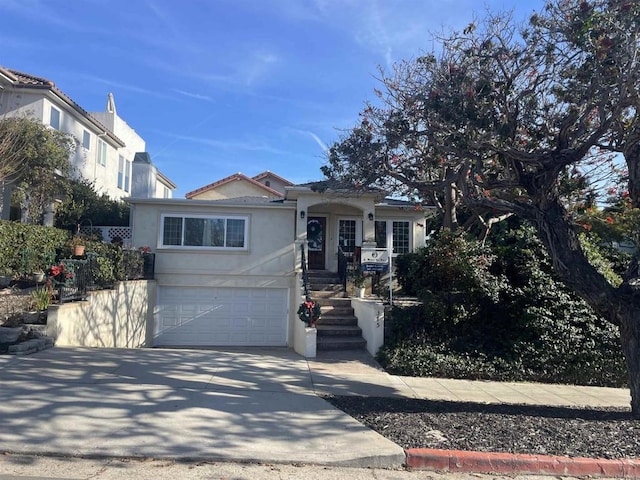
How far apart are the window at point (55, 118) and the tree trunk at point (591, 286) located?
60.6 feet

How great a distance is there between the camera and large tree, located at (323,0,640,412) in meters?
6.92

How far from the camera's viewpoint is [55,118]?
763 inches

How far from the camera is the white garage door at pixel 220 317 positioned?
15586mm

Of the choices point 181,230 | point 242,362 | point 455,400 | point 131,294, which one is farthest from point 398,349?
point 181,230

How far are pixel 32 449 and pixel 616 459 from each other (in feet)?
19.4

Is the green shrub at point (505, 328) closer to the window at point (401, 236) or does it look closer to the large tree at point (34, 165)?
the window at point (401, 236)

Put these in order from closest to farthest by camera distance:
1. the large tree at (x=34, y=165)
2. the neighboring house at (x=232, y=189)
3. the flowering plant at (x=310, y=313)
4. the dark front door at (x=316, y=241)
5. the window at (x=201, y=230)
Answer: the flowering plant at (x=310, y=313) < the large tree at (x=34, y=165) < the window at (x=201, y=230) < the dark front door at (x=316, y=241) < the neighboring house at (x=232, y=189)

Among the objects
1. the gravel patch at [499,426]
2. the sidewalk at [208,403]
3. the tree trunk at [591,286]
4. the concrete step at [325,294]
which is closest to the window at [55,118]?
the concrete step at [325,294]

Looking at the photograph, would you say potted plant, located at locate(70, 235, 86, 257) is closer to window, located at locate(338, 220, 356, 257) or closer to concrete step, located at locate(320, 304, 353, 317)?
concrete step, located at locate(320, 304, 353, 317)

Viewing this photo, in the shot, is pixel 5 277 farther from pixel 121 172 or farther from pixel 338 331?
pixel 121 172

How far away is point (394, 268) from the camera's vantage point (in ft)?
Result: 50.6

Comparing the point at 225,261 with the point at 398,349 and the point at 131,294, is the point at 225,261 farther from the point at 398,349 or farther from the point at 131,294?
the point at 398,349

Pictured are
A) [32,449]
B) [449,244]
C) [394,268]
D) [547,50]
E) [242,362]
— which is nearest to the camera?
[32,449]

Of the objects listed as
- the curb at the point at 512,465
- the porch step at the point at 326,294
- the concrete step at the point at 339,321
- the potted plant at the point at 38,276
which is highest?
the potted plant at the point at 38,276
